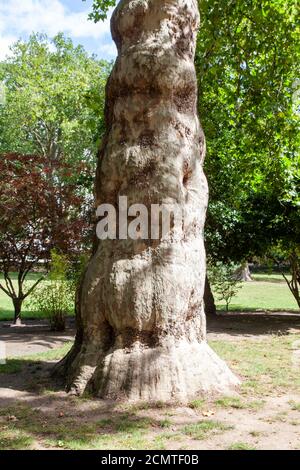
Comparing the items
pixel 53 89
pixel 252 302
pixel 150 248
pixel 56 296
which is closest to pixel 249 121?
pixel 56 296

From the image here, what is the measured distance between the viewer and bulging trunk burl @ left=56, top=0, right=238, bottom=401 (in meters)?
6.16

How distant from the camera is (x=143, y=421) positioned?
5.28m

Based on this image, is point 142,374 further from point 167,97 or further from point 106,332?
point 167,97

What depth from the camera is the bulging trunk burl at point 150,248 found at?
616 cm

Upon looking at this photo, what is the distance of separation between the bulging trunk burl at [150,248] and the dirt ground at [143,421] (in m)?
0.31

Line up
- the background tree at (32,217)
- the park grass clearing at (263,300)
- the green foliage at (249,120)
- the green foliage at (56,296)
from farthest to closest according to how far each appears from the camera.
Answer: the park grass clearing at (263,300) → the background tree at (32,217) → the green foliage at (56,296) → the green foliage at (249,120)

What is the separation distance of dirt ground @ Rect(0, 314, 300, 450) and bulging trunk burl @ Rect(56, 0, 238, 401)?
310 mm

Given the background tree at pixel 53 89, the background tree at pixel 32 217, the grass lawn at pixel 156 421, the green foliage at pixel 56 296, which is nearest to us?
the grass lawn at pixel 156 421

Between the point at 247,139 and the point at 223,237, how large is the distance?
438 centimetres

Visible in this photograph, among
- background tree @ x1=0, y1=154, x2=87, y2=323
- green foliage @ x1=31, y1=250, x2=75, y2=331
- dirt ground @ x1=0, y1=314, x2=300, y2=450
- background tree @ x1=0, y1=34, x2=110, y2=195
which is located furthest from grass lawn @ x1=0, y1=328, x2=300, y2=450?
background tree @ x1=0, y1=34, x2=110, y2=195

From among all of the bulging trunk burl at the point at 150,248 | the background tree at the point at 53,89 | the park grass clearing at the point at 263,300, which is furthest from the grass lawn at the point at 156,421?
the background tree at the point at 53,89

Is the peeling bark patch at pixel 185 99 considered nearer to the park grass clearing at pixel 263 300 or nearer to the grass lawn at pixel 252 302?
the grass lawn at pixel 252 302

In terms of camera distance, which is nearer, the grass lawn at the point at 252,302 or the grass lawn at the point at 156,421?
the grass lawn at the point at 156,421

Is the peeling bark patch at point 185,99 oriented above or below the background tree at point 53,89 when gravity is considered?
below
